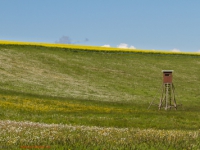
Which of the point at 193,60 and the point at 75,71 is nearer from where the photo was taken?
the point at 75,71

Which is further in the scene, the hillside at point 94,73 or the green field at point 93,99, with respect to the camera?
the hillside at point 94,73

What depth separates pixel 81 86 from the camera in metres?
64.9

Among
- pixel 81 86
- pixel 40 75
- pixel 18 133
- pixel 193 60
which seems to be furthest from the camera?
pixel 193 60

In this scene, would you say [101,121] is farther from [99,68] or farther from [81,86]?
[99,68]

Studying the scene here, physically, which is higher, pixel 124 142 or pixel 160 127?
pixel 124 142

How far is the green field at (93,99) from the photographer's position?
1612 cm

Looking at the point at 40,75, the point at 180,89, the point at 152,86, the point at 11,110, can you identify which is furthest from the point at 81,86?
the point at 11,110

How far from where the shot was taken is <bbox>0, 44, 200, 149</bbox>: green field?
1612cm

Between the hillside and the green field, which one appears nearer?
the green field

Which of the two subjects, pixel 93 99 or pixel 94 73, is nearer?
pixel 93 99

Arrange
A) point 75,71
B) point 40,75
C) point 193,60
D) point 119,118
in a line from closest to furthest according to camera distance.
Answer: point 119,118 → point 40,75 → point 75,71 → point 193,60

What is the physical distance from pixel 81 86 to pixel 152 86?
14.2m

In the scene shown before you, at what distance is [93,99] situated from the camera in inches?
2111

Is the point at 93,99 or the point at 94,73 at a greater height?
the point at 94,73
